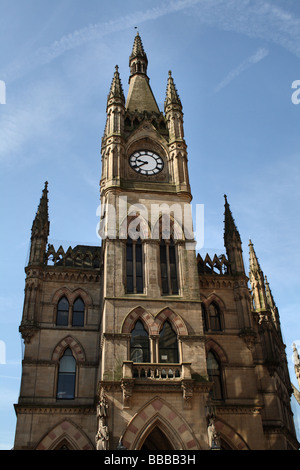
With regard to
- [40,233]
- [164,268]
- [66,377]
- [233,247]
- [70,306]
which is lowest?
[66,377]

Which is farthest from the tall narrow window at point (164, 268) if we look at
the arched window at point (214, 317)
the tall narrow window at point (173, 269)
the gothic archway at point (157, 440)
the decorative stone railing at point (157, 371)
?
the gothic archway at point (157, 440)

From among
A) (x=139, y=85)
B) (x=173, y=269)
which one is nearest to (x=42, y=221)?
Answer: (x=173, y=269)

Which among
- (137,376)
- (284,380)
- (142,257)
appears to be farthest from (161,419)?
(284,380)

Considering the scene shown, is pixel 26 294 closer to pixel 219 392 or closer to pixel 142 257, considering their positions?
pixel 142 257

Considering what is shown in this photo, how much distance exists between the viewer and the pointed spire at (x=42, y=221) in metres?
36.0

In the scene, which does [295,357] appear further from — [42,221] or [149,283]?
[42,221]

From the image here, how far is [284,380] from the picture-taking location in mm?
41688

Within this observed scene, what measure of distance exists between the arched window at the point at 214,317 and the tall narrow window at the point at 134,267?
6.20 m

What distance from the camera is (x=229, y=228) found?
38156 millimetres

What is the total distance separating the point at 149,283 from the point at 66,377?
751 centimetres

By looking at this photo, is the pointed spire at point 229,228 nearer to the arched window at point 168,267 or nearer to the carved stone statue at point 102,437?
the arched window at point 168,267

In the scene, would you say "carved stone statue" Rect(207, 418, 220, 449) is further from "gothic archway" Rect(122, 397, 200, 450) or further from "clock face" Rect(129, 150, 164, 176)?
"clock face" Rect(129, 150, 164, 176)

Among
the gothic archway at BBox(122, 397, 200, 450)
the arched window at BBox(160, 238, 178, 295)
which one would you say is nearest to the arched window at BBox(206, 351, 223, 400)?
the arched window at BBox(160, 238, 178, 295)

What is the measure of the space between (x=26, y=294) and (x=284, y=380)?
829 inches
